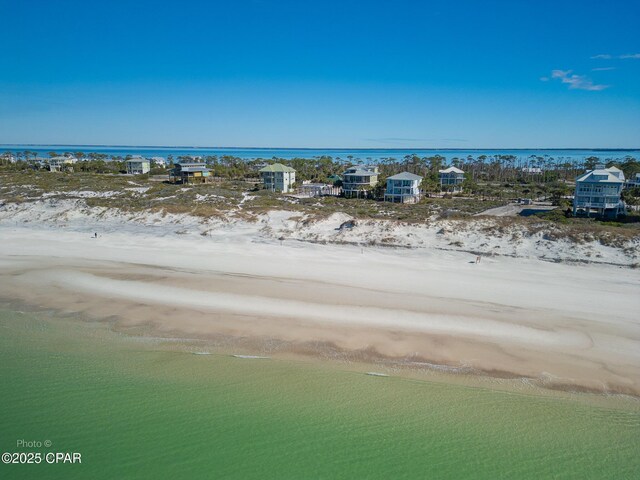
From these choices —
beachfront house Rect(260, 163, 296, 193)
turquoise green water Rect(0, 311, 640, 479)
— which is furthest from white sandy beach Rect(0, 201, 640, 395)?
beachfront house Rect(260, 163, 296, 193)

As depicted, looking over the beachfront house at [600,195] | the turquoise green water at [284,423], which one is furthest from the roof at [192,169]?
the turquoise green water at [284,423]

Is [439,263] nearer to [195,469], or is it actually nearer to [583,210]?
[195,469]

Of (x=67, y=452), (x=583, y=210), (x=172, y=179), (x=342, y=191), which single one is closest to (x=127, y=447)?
(x=67, y=452)

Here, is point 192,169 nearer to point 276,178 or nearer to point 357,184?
point 276,178

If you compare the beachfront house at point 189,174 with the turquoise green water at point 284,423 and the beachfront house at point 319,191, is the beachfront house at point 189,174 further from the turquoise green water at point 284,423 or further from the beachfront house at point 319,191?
the turquoise green water at point 284,423

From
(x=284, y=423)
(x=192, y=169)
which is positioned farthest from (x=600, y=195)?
(x=192, y=169)
